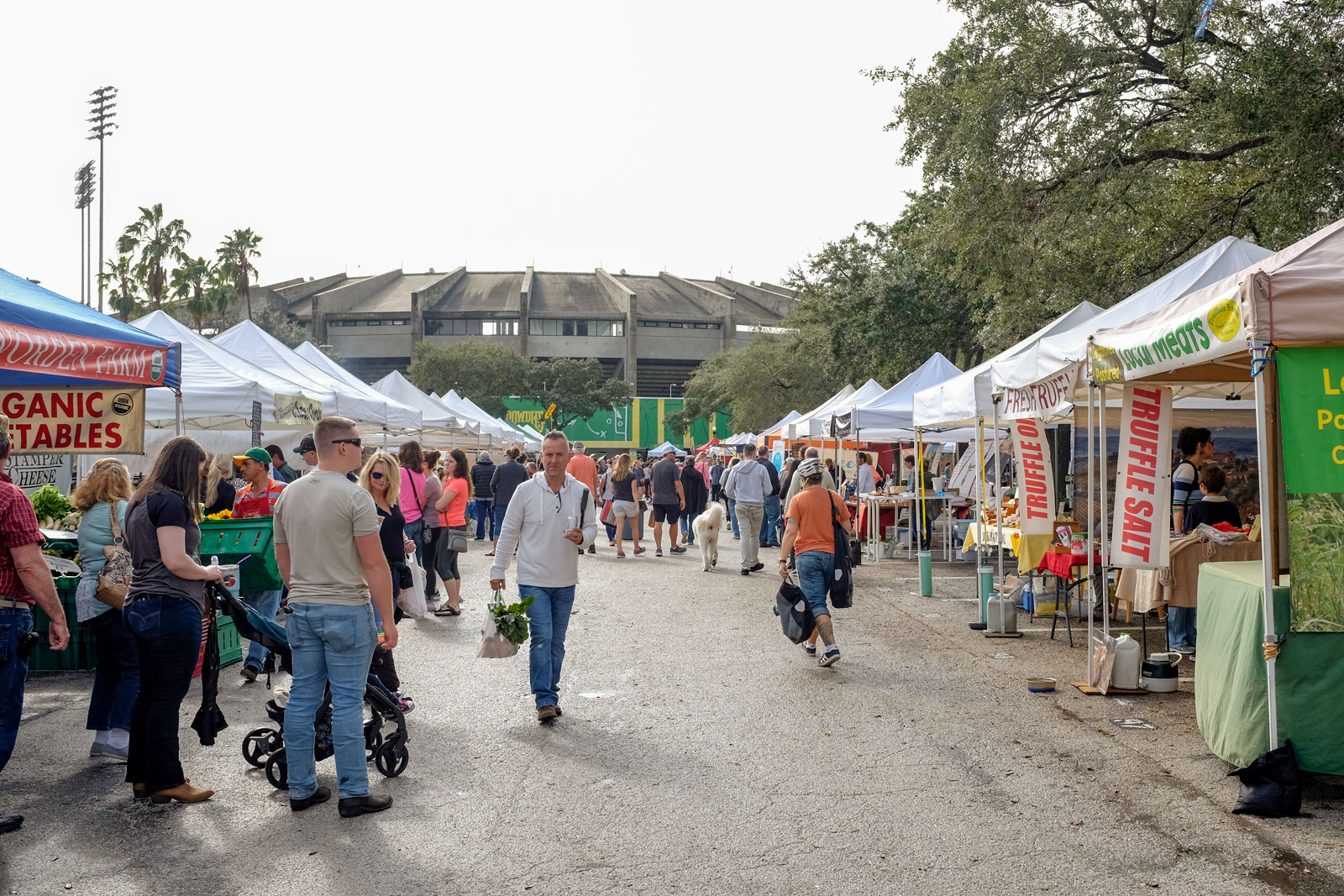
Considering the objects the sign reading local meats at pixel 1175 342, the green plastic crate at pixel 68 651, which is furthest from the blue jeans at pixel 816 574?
the green plastic crate at pixel 68 651

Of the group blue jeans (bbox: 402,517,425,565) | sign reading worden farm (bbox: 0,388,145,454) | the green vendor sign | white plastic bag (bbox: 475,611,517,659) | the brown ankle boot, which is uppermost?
the green vendor sign

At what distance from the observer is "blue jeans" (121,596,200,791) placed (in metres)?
5.49

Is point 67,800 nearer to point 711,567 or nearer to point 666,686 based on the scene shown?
point 666,686

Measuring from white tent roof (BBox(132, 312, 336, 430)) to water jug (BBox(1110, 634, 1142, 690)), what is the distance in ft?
32.7

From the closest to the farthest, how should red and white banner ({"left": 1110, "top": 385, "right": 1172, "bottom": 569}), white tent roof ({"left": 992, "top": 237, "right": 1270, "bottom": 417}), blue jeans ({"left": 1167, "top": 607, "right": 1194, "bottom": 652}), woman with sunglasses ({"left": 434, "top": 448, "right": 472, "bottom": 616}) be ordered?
red and white banner ({"left": 1110, "top": 385, "right": 1172, "bottom": 569}), white tent roof ({"left": 992, "top": 237, "right": 1270, "bottom": 417}), blue jeans ({"left": 1167, "top": 607, "right": 1194, "bottom": 652}), woman with sunglasses ({"left": 434, "top": 448, "right": 472, "bottom": 616})

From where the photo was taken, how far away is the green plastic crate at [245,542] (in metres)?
8.83

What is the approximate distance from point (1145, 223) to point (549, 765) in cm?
1344

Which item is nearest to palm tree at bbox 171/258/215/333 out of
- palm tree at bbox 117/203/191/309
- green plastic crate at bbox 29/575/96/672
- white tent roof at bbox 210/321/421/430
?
palm tree at bbox 117/203/191/309

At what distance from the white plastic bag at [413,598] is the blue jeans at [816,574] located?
9.78 feet

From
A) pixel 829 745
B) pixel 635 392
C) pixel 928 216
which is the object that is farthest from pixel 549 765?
pixel 635 392

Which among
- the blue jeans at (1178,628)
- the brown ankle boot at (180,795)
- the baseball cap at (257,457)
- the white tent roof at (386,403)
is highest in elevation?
the white tent roof at (386,403)

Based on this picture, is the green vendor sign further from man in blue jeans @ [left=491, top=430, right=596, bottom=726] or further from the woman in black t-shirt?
the woman in black t-shirt

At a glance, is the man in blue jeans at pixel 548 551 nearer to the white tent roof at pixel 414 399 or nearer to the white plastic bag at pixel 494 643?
the white plastic bag at pixel 494 643

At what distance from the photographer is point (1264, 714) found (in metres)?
5.59
